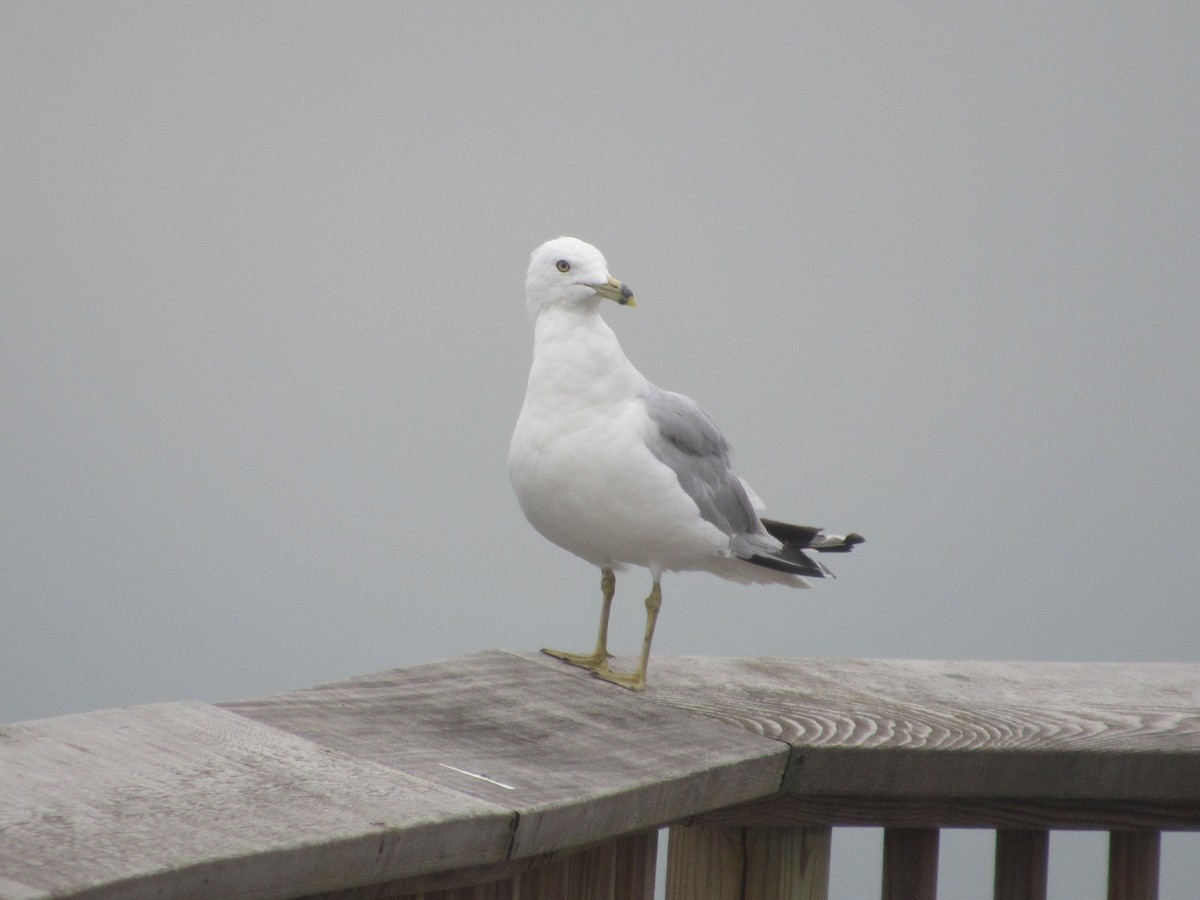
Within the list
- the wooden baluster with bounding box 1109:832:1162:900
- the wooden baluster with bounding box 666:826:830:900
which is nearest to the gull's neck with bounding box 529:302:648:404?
the wooden baluster with bounding box 666:826:830:900

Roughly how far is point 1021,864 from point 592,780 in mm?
578

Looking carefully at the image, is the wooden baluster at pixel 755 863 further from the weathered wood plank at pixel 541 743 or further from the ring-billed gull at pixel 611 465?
the ring-billed gull at pixel 611 465

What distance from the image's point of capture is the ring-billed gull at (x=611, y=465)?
2.07 m

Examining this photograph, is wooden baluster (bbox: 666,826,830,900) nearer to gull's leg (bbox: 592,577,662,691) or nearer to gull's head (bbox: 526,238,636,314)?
gull's leg (bbox: 592,577,662,691)

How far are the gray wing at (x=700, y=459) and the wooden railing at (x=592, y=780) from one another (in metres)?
0.29

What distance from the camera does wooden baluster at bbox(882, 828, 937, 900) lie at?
1616 millimetres

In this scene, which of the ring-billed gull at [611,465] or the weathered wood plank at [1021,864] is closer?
the weathered wood plank at [1021,864]

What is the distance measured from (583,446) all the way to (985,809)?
2.41 feet

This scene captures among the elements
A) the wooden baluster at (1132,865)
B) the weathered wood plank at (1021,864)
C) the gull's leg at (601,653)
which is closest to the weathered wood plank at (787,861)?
the weathered wood plank at (1021,864)

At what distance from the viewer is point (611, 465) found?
2059 millimetres

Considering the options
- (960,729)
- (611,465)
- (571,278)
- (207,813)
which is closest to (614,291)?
(571,278)

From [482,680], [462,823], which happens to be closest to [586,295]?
[482,680]

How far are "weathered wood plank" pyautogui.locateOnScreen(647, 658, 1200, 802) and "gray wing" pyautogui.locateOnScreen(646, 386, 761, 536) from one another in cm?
35

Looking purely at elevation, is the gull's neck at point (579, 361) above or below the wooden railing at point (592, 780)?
above
